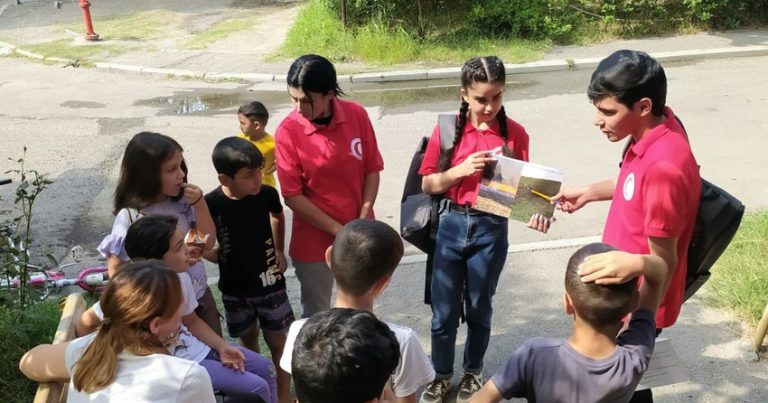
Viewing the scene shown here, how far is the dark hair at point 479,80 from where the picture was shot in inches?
127

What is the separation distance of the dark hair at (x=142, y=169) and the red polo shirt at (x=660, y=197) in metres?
2.07

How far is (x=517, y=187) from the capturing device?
10.5 ft

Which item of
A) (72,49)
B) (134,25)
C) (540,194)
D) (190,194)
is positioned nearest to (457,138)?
(540,194)

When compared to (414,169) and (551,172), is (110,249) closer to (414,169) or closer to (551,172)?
(414,169)

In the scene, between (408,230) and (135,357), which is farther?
(408,230)

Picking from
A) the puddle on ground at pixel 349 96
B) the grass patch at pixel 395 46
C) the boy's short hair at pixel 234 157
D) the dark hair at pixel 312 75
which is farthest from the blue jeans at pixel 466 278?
the grass patch at pixel 395 46

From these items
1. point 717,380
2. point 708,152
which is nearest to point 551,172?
point 717,380

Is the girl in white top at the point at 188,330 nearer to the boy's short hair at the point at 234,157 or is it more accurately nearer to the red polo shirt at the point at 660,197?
the boy's short hair at the point at 234,157

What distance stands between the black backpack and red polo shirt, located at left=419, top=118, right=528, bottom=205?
741mm

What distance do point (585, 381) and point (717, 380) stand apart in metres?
2.06

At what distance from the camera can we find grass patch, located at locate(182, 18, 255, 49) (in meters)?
14.6

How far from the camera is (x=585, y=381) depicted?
2.25 meters

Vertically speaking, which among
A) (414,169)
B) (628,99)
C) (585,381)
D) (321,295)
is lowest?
(321,295)

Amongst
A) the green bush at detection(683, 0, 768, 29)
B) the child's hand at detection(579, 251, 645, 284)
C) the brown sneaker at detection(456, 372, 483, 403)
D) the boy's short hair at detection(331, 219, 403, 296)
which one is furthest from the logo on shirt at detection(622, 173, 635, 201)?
the green bush at detection(683, 0, 768, 29)
